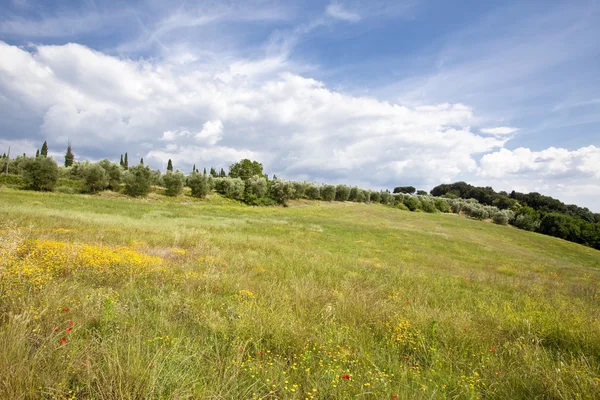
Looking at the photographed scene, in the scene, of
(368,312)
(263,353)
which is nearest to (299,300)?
(368,312)

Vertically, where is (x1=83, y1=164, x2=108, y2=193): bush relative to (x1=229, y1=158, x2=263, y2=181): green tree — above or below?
below

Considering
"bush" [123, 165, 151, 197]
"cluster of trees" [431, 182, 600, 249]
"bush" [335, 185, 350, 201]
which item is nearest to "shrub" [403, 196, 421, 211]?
"bush" [335, 185, 350, 201]

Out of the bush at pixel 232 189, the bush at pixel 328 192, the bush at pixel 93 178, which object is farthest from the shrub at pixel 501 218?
Result: the bush at pixel 93 178

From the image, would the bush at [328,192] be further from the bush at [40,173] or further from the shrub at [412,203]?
the bush at [40,173]

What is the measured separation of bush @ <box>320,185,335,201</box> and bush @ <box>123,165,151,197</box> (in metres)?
53.3

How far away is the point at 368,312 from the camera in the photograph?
6.55m

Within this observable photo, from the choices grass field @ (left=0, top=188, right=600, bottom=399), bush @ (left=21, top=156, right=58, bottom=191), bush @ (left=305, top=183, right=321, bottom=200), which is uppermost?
bush @ (left=305, top=183, right=321, bottom=200)

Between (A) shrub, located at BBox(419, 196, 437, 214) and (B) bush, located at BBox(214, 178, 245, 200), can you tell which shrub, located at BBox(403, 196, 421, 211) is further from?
(B) bush, located at BBox(214, 178, 245, 200)

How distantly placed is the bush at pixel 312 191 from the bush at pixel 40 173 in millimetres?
61559

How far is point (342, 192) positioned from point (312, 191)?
13012 mm

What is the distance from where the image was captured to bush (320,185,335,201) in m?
91.8

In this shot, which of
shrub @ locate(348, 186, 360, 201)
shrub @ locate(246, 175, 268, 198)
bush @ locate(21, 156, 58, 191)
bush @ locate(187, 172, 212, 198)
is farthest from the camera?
shrub @ locate(348, 186, 360, 201)

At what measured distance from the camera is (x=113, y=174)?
55.7m

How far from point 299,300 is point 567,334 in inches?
233
